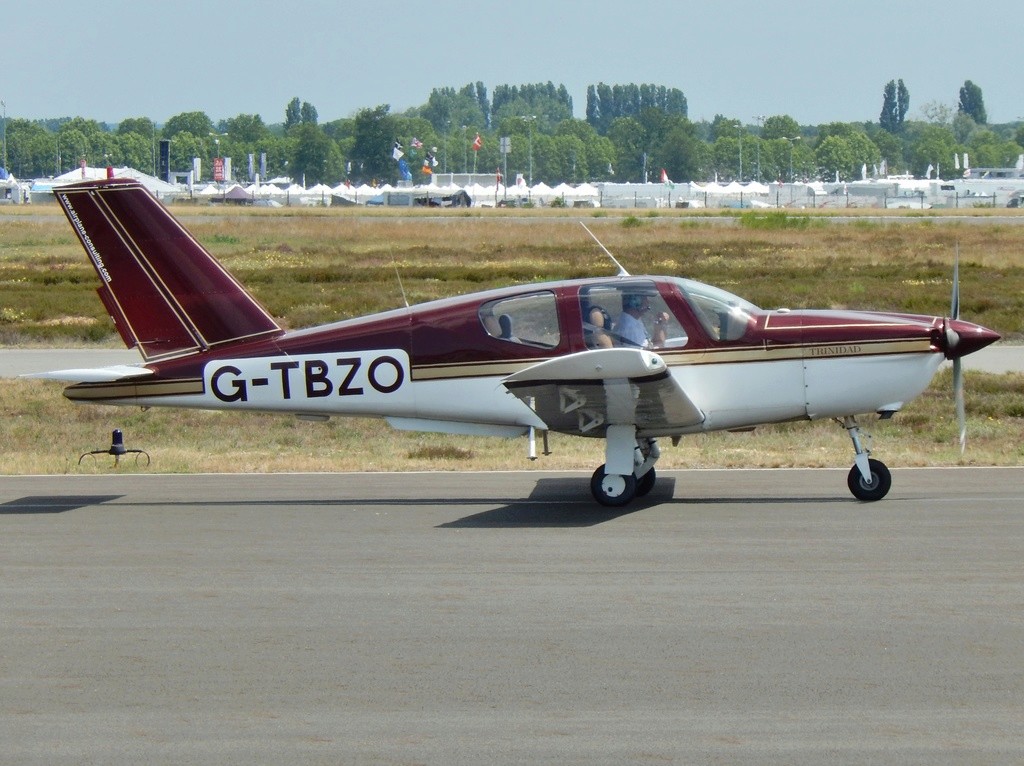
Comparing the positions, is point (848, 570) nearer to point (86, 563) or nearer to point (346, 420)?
point (86, 563)

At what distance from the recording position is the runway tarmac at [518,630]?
561 centimetres

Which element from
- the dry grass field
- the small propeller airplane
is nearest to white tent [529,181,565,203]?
the dry grass field

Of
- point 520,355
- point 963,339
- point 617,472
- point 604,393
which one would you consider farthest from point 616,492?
point 963,339

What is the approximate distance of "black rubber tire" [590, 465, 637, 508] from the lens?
10.9 metres

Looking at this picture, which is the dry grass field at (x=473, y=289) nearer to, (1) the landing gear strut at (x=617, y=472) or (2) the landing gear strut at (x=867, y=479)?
(2) the landing gear strut at (x=867, y=479)

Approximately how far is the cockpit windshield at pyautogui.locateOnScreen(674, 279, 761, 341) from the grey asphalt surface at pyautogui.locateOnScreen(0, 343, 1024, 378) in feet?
36.4

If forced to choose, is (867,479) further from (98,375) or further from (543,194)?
(543,194)

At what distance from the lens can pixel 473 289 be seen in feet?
106

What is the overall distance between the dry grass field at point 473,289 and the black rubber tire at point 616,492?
272 centimetres

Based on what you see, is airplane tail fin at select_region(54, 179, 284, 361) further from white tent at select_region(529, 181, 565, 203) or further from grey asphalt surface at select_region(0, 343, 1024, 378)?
white tent at select_region(529, 181, 565, 203)

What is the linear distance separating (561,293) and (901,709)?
570cm

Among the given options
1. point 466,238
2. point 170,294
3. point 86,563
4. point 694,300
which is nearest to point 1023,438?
point 694,300

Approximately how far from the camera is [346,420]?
17578 mm

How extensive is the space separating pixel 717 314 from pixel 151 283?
4787mm
